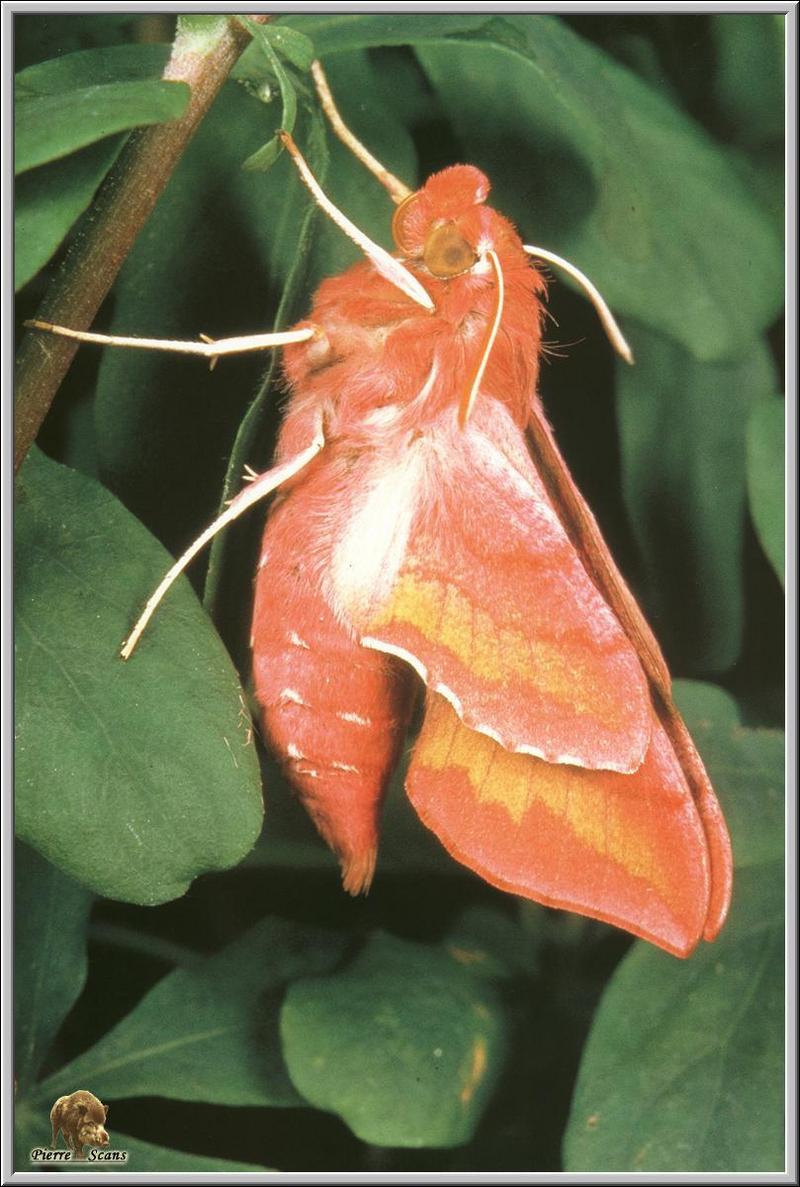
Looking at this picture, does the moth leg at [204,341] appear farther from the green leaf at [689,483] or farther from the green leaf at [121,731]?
the green leaf at [689,483]

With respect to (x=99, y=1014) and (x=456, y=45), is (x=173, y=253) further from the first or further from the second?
(x=99, y=1014)

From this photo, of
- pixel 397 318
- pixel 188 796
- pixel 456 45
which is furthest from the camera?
pixel 456 45

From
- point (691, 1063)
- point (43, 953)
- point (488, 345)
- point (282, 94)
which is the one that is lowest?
point (691, 1063)

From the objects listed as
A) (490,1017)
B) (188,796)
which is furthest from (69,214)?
(490,1017)

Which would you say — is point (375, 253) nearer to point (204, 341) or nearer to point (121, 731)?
point (204, 341)

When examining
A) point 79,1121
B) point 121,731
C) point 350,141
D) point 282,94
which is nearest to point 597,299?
point 350,141

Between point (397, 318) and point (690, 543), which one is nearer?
point (397, 318)
